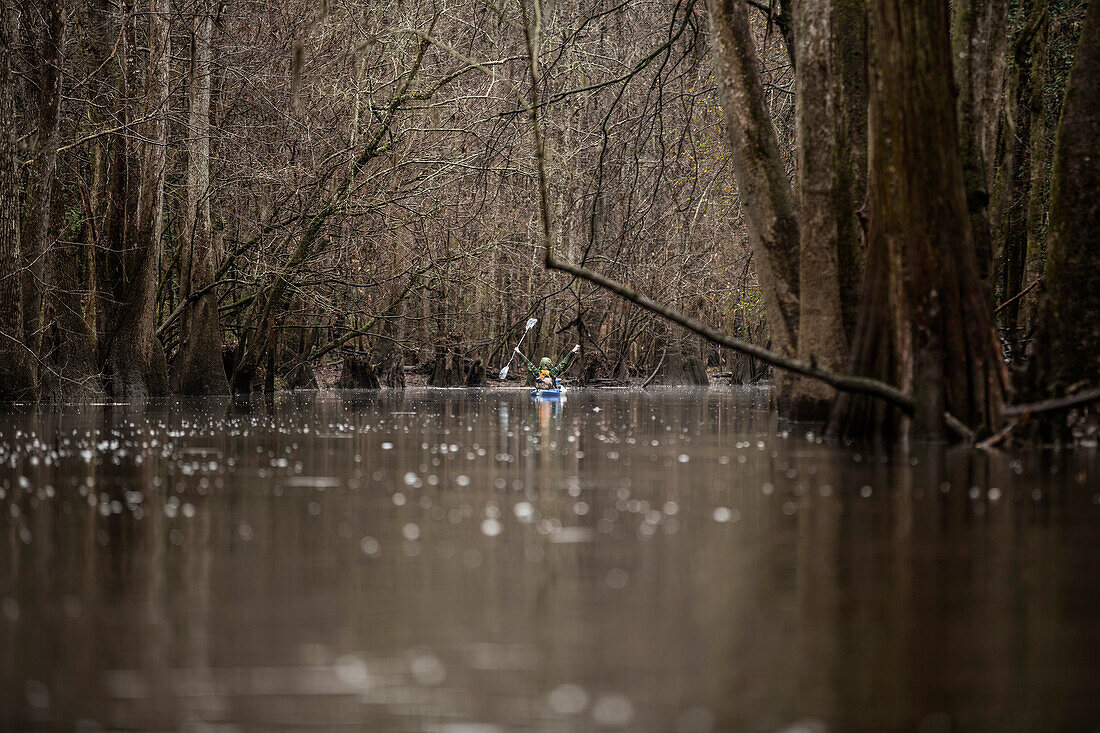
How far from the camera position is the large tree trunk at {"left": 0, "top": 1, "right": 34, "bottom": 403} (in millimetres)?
20281

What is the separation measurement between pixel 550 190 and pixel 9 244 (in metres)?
17.4

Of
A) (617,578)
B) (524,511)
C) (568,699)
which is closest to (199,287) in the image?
(524,511)

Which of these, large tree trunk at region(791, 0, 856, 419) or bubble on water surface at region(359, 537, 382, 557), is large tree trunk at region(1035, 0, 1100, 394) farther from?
bubble on water surface at region(359, 537, 382, 557)

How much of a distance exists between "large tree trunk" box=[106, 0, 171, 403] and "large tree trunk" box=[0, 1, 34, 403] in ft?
11.6

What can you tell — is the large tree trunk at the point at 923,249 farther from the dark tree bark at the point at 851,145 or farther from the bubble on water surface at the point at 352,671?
the bubble on water surface at the point at 352,671

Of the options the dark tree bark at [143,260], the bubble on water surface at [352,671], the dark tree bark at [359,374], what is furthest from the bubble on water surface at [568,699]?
the dark tree bark at [359,374]

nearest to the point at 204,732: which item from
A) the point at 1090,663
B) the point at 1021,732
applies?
the point at 1021,732

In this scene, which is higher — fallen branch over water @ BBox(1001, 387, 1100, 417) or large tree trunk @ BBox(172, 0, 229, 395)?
large tree trunk @ BBox(172, 0, 229, 395)

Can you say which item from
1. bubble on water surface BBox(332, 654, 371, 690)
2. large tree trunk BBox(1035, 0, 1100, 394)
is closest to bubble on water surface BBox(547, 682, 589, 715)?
bubble on water surface BBox(332, 654, 371, 690)

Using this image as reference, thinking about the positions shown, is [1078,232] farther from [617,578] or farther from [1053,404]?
[617,578]

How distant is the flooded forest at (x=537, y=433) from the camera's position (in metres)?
3.58

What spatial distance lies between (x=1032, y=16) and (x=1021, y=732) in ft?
63.3

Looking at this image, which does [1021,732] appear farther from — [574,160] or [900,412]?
[574,160]

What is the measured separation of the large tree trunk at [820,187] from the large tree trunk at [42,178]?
1104cm
